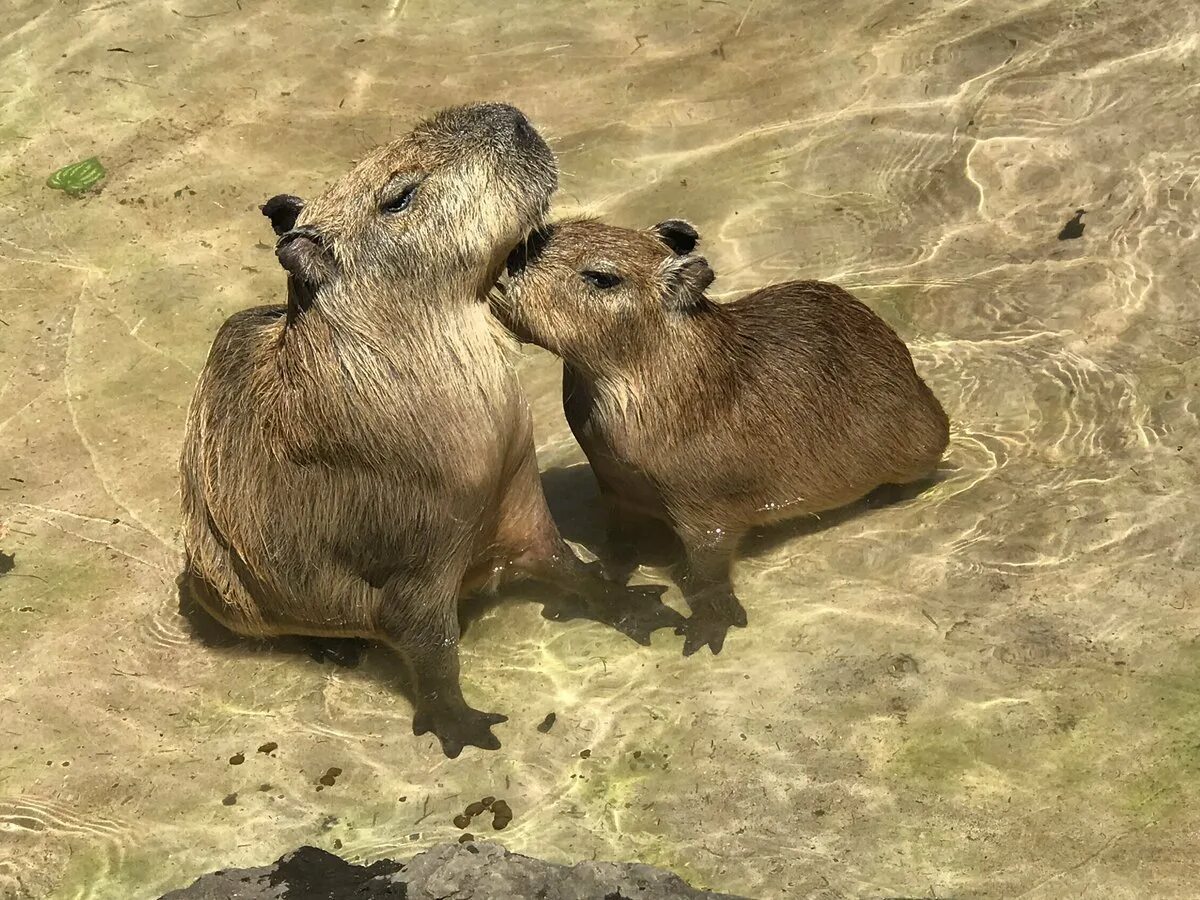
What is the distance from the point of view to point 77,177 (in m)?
7.48

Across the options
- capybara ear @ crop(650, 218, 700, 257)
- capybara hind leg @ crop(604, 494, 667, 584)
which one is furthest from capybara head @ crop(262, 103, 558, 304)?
capybara hind leg @ crop(604, 494, 667, 584)

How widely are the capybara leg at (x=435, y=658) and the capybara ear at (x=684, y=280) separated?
137 centimetres

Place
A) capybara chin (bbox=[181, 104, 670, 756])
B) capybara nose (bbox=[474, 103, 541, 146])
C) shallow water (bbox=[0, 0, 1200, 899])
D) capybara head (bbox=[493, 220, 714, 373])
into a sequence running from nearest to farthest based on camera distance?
shallow water (bbox=[0, 0, 1200, 899]), capybara chin (bbox=[181, 104, 670, 756]), capybara nose (bbox=[474, 103, 541, 146]), capybara head (bbox=[493, 220, 714, 373])

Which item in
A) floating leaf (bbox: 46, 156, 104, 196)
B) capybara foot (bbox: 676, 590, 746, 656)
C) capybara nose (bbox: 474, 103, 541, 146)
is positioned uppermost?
capybara nose (bbox: 474, 103, 541, 146)

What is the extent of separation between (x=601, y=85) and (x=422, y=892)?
221 inches

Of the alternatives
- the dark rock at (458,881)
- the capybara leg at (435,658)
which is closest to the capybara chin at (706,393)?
the capybara leg at (435,658)

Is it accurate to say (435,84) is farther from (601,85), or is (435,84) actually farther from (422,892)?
(422,892)

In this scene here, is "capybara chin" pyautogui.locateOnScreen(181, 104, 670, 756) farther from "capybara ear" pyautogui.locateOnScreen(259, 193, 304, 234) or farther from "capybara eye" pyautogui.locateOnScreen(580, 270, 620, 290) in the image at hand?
"capybara eye" pyautogui.locateOnScreen(580, 270, 620, 290)

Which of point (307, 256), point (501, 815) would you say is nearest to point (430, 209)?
point (307, 256)

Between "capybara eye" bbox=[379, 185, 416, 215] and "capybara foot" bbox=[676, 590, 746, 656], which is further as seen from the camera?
"capybara foot" bbox=[676, 590, 746, 656]

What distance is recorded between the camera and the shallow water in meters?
3.97

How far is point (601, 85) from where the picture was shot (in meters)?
7.75

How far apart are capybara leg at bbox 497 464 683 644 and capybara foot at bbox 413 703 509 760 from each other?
0.62 metres

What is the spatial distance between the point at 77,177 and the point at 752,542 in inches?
188
